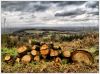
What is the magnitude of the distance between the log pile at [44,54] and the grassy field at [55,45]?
39 mm

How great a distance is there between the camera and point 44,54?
4207 millimetres

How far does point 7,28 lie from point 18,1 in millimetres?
383

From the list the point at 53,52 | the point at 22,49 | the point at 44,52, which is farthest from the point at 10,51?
the point at 53,52

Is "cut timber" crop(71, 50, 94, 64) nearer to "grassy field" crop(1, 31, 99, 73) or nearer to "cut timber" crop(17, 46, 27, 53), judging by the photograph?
"grassy field" crop(1, 31, 99, 73)

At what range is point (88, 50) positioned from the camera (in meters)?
4.19

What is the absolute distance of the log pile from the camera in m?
4.19

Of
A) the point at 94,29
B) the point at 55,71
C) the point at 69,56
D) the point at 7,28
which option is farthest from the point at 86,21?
the point at 7,28

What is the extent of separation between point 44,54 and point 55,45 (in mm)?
186

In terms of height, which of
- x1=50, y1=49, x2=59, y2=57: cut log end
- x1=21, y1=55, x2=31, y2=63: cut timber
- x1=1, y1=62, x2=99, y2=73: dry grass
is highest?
x1=50, y1=49, x2=59, y2=57: cut log end

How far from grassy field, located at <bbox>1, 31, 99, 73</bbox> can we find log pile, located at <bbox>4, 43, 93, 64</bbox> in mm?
39

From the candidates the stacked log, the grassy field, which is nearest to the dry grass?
the grassy field

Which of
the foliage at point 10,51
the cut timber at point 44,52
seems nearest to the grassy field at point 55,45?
the foliage at point 10,51

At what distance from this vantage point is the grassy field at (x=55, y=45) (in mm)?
4184

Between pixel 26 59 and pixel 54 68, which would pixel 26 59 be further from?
pixel 54 68
